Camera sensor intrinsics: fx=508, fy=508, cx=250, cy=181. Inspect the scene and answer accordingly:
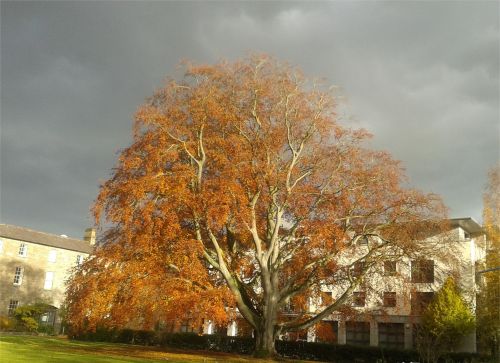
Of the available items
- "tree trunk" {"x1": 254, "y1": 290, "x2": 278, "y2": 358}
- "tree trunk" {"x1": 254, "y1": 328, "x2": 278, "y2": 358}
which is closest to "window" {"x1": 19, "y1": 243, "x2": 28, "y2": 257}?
"tree trunk" {"x1": 254, "y1": 290, "x2": 278, "y2": 358}

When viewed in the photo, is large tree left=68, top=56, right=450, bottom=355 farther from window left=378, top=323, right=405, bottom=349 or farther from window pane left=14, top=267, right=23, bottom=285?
window pane left=14, top=267, right=23, bottom=285

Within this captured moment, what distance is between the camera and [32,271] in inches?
2307

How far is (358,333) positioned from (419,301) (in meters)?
Answer: 12.0

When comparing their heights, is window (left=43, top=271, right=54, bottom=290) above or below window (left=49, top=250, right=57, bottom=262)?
below

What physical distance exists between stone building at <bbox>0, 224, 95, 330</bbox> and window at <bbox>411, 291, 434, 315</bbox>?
34646 mm

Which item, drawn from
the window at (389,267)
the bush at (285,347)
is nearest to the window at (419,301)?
the window at (389,267)

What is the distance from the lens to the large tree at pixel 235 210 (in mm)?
25125

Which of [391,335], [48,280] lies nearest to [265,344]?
[391,335]

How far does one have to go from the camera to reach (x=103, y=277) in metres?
25.2

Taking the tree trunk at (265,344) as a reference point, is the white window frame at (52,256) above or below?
above

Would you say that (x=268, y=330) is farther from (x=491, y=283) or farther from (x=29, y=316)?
(x=29, y=316)

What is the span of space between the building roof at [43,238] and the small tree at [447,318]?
37932mm

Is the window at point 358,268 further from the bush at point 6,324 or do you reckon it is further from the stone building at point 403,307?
the bush at point 6,324

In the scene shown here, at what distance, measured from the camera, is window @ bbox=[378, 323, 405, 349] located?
1706 inches
